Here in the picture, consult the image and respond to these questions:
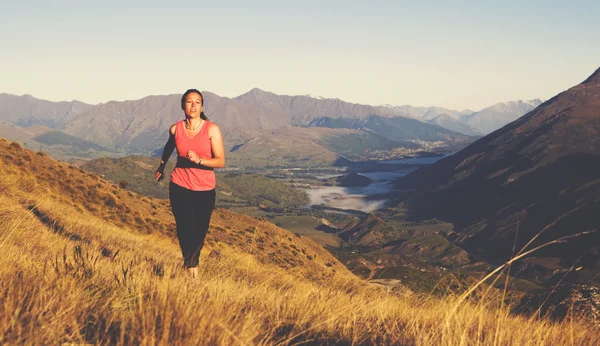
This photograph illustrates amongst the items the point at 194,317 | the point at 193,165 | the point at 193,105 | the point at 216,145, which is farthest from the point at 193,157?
the point at 194,317

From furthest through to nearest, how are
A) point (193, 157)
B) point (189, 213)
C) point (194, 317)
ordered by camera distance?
point (189, 213), point (193, 157), point (194, 317)

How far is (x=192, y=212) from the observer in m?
6.85

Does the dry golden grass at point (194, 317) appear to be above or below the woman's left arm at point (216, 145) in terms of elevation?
below

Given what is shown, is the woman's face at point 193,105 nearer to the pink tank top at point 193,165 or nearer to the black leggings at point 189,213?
the pink tank top at point 193,165

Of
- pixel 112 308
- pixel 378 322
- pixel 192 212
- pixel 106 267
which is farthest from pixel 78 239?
pixel 378 322

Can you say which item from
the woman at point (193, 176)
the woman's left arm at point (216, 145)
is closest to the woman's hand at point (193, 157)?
the woman at point (193, 176)

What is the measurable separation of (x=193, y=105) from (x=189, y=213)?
163cm

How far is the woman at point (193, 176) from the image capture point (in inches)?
269

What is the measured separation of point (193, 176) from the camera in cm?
684

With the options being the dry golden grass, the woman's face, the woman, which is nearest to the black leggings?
the woman

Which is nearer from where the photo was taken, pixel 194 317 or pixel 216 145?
pixel 194 317

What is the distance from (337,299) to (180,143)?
3374 millimetres

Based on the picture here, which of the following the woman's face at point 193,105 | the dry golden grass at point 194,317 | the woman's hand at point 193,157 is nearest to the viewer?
the dry golden grass at point 194,317

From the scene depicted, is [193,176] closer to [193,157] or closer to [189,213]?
[193,157]
